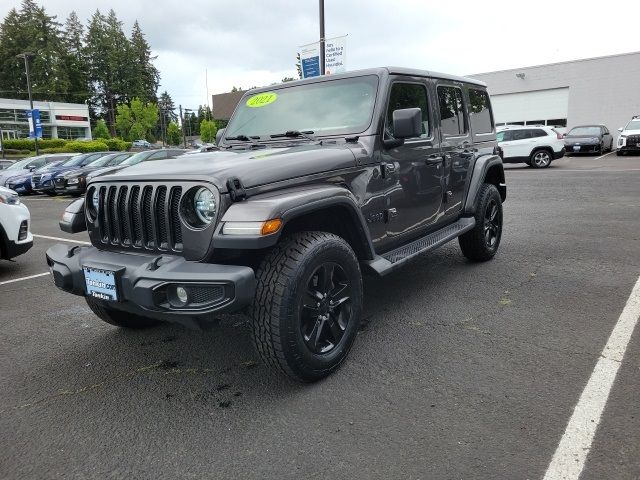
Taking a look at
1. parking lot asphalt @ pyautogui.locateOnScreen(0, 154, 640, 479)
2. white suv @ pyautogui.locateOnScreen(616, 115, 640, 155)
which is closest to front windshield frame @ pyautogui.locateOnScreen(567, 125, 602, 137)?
white suv @ pyautogui.locateOnScreen(616, 115, 640, 155)

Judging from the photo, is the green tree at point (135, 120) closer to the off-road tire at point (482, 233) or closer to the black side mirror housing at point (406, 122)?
the off-road tire at point (482, 233)

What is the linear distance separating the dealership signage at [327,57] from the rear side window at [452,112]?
822cm

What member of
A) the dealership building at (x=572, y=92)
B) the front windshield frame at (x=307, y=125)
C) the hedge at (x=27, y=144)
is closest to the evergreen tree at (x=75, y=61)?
the hedge at (x=27, y=144)

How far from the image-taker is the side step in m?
3.46

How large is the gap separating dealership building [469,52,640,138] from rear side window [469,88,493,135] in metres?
29.5

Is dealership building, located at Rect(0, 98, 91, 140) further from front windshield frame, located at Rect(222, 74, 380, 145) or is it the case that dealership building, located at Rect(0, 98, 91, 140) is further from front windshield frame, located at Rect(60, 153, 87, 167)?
front windshield frame, located at Rect(222, 74, 380, 145)

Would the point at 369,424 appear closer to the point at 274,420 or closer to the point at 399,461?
the point at 399,461

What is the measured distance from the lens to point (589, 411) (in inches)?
101

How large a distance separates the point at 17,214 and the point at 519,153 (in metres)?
17.5

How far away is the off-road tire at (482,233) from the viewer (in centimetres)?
521

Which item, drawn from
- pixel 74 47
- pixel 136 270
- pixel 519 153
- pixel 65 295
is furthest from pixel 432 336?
pixel 74 47

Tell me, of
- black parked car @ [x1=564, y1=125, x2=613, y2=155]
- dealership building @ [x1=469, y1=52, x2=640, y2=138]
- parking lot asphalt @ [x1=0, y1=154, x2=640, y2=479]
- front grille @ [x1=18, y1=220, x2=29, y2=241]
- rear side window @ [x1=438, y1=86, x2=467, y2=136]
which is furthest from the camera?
dealership building @ [x1=469, y1=52, x2=640, y2=138]

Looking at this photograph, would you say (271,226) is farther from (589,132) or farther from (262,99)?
(589,132)

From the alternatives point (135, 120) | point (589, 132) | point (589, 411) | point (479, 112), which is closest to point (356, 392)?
point (589, 411)
